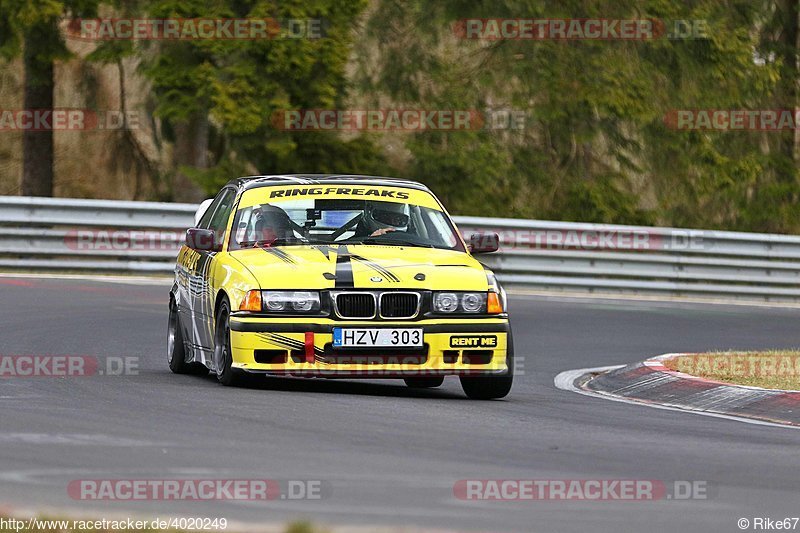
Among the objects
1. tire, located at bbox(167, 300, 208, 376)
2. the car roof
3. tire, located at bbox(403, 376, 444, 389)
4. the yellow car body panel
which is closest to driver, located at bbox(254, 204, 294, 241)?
the yellow car body panel

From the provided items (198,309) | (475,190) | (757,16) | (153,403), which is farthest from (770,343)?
(757,16)

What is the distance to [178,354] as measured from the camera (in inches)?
528

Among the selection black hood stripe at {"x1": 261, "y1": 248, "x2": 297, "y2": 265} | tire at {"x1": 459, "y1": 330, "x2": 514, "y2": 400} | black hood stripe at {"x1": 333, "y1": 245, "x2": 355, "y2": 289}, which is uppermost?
black hood stripe at {"x1": 261, "y1": 248, "x2": 297, "y2": 265}

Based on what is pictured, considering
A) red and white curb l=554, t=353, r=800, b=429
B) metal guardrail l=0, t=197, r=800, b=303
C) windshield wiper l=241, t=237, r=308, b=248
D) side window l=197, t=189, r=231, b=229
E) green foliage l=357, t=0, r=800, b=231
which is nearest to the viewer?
red and white curb l=554, t=353, r=800, b=429

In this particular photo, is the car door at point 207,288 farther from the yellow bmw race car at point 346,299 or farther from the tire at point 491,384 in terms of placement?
the tire at point 491,384

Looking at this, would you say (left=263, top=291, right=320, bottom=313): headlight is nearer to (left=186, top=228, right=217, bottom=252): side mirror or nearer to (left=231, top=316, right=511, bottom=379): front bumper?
(left=231, top=316, right=511, bottom=379): front bumper

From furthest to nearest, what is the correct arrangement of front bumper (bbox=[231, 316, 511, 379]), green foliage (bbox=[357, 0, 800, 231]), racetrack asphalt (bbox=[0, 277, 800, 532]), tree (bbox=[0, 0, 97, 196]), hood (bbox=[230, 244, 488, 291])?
green foliage (bbox=[357, 0, 800, 231]) < tree (bbox=[0, 0, 97, 196]) < hood (bbox=[230, 244, 488, 291]) < front bumper (bbox=[231, 316, 511, 379]) < racetrack asphalt (bbox=[0, 277, 800, 532])

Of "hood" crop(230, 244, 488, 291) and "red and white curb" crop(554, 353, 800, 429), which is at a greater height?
"hood" crop(230, 244, 488, 291)

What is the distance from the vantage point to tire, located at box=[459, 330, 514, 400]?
463 inches

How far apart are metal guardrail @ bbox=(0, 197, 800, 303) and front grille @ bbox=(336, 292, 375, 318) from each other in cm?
1202

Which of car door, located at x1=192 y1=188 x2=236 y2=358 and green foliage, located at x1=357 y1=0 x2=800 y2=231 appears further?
green foliage, located at x1=357 y1=0 x2=800 y2=231

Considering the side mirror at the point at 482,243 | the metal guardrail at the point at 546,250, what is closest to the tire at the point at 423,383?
the side mirror at the point at 482,243

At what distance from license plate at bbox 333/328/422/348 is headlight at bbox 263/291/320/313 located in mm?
231

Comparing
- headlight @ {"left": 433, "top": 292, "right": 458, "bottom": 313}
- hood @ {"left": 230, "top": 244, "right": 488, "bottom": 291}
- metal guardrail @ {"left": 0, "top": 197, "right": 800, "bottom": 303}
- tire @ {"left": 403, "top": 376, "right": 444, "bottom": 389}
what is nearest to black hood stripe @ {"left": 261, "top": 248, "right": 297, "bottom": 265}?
hood @ {"left": 230, "top": 244, "right": 488, "bottom": 291}
